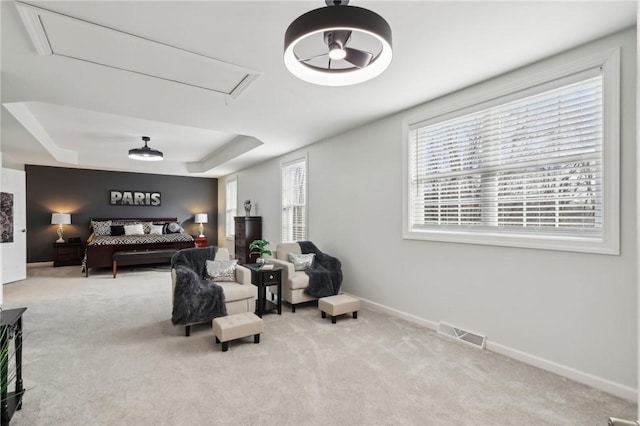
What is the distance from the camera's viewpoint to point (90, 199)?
8.27m

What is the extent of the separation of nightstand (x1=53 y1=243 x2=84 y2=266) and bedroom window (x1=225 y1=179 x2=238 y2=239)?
12.0 feet

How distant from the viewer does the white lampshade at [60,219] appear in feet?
24.6

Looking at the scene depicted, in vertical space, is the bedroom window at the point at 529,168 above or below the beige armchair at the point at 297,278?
above

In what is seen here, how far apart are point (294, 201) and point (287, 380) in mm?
4100

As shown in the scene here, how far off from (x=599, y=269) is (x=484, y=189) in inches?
43.0

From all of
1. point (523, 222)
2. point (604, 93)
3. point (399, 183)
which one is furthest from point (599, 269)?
point (399, 183)

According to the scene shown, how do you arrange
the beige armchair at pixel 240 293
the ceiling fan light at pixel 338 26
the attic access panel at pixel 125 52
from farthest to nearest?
the beige armchair at pixel 240 293
the attic access panel at pixel 125 52
the ceiling fan light at pixel 338 26

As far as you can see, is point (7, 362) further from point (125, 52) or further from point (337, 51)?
point (337, 51)

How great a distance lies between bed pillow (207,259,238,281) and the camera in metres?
3.84

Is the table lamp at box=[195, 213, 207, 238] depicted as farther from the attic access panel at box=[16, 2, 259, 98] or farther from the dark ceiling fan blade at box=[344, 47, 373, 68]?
the dark ceiling fan blade at box=[344, 47, 373, 68]

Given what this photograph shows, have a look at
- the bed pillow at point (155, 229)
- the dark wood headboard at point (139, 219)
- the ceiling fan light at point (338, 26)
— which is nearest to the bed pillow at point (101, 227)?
the dark wood headboard at point (139, 219)

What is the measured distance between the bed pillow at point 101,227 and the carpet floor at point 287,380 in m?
4.82

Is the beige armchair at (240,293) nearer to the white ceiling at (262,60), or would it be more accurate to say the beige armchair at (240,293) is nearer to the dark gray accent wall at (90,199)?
the white ceiling at (262,60)

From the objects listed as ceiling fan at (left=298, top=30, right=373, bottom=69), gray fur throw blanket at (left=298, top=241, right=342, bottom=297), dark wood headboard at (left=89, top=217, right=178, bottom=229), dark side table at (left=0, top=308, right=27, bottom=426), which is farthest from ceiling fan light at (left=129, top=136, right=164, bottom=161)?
ceiling fan at (left=298, top=30, right=373, bottom=69)
